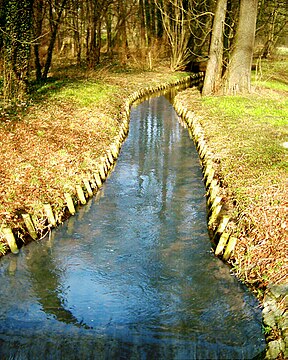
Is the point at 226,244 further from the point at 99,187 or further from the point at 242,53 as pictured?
the point at 242,53

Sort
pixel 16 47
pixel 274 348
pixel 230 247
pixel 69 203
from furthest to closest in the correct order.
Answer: pixel 16 47, pixel 69 203, pixel 230 247, pixel 274 348

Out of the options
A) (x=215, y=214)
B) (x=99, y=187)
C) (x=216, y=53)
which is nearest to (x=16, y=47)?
(x=99, y=187)

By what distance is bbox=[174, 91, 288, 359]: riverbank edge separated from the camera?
636cm

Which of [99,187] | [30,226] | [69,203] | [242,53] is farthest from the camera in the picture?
[242,53]

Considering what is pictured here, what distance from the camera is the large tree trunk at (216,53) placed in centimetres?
2188

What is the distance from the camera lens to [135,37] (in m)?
40.1

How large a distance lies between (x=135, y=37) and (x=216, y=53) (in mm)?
19298

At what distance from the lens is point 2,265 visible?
823cm

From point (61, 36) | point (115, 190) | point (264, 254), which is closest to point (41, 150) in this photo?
point (115, 190)

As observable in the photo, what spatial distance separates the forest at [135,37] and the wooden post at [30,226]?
8391mm

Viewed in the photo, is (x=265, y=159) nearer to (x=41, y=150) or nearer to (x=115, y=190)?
(x=115, y=190)

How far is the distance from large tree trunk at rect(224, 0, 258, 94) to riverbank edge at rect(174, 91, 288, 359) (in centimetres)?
699

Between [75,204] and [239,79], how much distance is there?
13366 mm

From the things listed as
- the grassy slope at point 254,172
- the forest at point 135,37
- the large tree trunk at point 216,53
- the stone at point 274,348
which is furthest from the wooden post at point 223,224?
the large tree trunk at point 216,53
